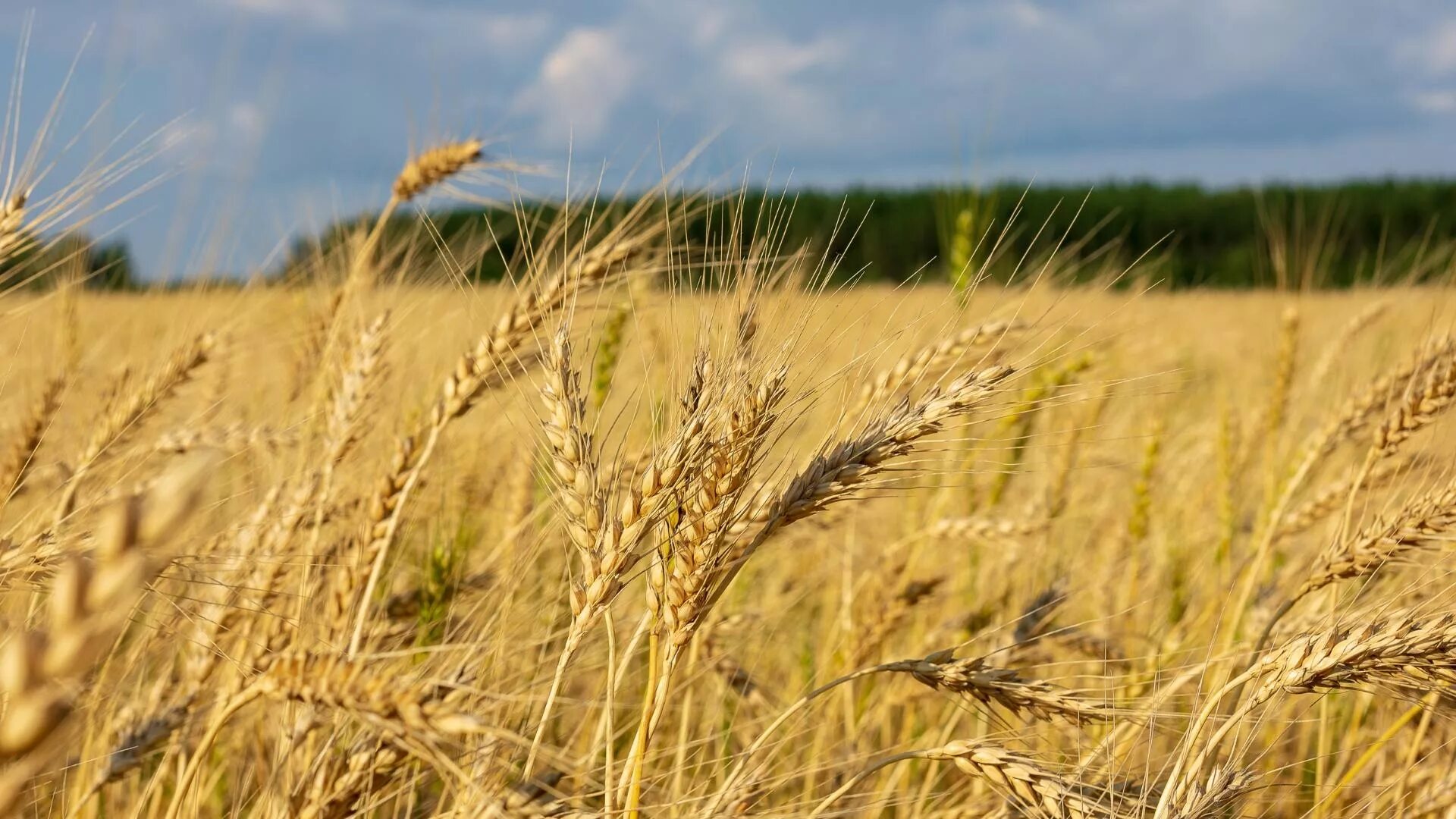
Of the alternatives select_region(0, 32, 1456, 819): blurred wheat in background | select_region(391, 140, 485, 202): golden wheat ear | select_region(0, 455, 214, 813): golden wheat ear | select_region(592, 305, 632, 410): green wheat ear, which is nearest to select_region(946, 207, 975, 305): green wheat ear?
select_region(0, 32, 1456, 819): blurred wheat in background

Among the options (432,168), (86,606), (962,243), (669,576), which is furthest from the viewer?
(962,243)

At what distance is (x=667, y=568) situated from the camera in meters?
1.03

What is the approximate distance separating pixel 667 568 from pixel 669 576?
0.04 ft

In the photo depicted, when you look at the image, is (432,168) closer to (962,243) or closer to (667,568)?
(667,568)

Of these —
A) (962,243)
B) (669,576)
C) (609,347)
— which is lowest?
(669,576)

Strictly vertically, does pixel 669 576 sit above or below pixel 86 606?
below

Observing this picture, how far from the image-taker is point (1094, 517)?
3.38m

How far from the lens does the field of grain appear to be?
1021 mm

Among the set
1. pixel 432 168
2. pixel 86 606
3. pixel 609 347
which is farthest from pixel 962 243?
pixel 86 606

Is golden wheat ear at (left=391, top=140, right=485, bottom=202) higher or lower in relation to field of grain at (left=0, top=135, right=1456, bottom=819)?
higher

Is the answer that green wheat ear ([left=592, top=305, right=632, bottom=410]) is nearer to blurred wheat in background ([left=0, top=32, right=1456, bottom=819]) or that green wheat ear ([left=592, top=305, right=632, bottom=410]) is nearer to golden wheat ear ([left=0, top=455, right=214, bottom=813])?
blurred wheat in background ([left=0, top=32, right=1456, bottom=819])

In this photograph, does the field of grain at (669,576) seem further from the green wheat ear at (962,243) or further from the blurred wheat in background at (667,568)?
the green wheat ear at (962,243)

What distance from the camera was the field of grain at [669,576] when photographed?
1021 millimetres

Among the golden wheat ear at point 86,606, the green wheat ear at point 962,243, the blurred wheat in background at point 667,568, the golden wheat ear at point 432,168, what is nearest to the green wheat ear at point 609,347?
the blurred wheat in background at point 667,568
